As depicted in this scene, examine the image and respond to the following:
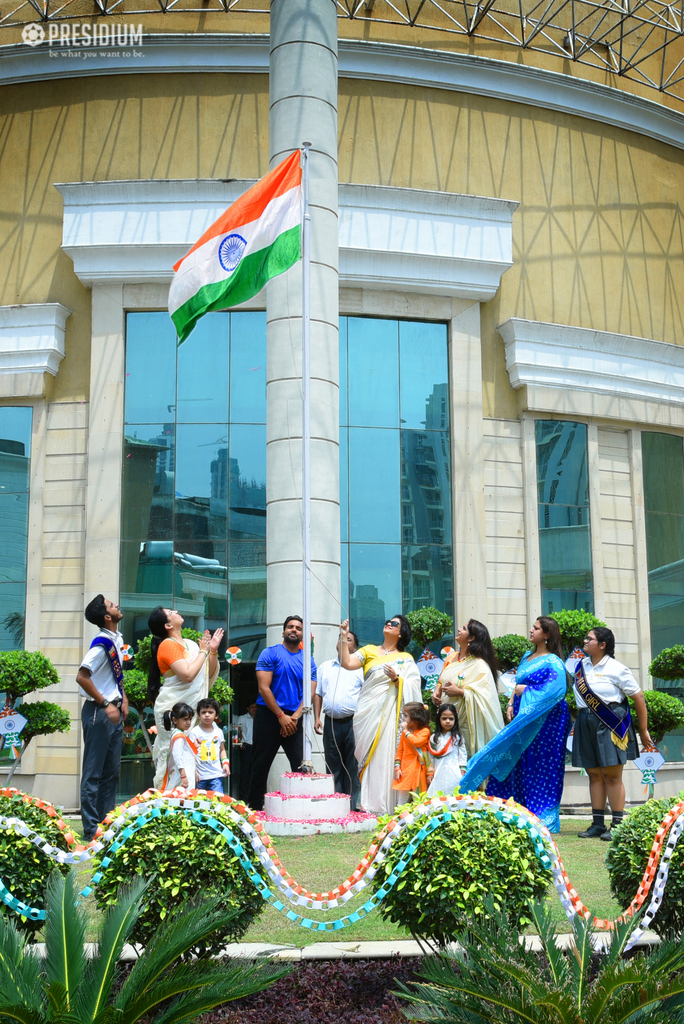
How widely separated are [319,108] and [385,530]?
21.6ft

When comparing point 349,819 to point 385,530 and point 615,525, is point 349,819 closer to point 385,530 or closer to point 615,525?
point 385,530

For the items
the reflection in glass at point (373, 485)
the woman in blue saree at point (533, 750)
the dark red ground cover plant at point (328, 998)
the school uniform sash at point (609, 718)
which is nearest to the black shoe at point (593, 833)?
the woman in blue saree at point (533, 750)

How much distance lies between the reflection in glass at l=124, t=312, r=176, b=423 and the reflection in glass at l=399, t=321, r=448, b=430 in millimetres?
3754

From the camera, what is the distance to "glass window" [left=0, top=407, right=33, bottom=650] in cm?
1597

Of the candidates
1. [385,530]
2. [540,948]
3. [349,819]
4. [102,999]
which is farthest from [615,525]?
[102,999]

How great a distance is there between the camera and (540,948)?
16.2 feet

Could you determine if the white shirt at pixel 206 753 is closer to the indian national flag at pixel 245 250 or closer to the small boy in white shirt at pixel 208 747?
the small boy in white shirt at pixel 208 747

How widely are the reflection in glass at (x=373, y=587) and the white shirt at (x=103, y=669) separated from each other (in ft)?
24.5

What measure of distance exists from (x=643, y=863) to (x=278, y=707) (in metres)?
5.02

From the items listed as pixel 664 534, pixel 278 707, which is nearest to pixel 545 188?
pixel 664 534

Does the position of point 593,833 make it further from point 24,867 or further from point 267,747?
point 24,867

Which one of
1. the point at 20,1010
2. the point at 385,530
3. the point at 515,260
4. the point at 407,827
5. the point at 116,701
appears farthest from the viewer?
the point at 515,260

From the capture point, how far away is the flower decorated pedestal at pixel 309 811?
8969mm

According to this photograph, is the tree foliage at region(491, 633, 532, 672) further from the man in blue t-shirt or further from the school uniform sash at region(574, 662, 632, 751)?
the man in blue t-shirt
